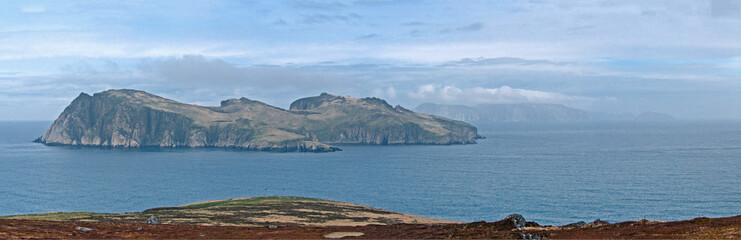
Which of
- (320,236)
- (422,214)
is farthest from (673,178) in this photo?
(320,236)

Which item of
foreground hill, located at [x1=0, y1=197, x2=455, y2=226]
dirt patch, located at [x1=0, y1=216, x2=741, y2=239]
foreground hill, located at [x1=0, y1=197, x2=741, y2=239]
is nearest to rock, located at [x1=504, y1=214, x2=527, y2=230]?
foreground hill, located at [x1=0, y1=197, x2=741, y2=239]

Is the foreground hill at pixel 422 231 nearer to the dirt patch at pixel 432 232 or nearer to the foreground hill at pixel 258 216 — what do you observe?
the dirt patch at pixel 432 232

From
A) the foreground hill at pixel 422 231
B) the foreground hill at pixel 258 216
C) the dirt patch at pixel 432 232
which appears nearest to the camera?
the dirt patch at pixel 432 232

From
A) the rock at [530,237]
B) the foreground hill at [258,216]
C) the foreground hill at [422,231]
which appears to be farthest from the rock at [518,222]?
the foreground hill at [258,216]

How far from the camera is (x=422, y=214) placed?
5694 inches

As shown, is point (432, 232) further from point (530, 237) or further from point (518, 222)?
point (530, 237)

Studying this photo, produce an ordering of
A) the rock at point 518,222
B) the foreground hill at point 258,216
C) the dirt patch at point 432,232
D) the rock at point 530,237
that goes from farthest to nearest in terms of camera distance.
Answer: the foreground hill at point 258,216 < the rock at point 518,222 < the rock at point 530,237 < the dirt patch at point 432,232

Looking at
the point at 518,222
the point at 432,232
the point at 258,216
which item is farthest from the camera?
the point at 258,216

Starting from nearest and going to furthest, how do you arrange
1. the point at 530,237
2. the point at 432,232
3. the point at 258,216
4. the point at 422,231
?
the point at 530,237
the point at 432,232
the point at 422,231
the point at 258,216

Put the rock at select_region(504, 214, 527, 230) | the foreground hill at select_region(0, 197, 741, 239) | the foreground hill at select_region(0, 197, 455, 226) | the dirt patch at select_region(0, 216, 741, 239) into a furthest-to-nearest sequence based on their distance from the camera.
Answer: the foreground hill at select_region(0, 197, 455, 226)
the rock at select_region(504, 214, 527, 230)
the foreground hill at select_region(0, 197, 741, 239)
the dirt patch at select_region(0, 216, 741, 239)

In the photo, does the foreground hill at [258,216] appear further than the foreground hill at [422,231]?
Yes

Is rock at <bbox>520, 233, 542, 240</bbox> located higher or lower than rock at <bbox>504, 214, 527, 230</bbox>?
lower

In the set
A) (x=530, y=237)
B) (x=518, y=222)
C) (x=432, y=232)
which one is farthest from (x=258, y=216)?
(x=530, y=237)

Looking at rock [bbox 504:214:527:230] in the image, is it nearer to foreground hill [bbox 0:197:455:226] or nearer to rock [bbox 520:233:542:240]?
rock [bbox 520:233:542:240]
